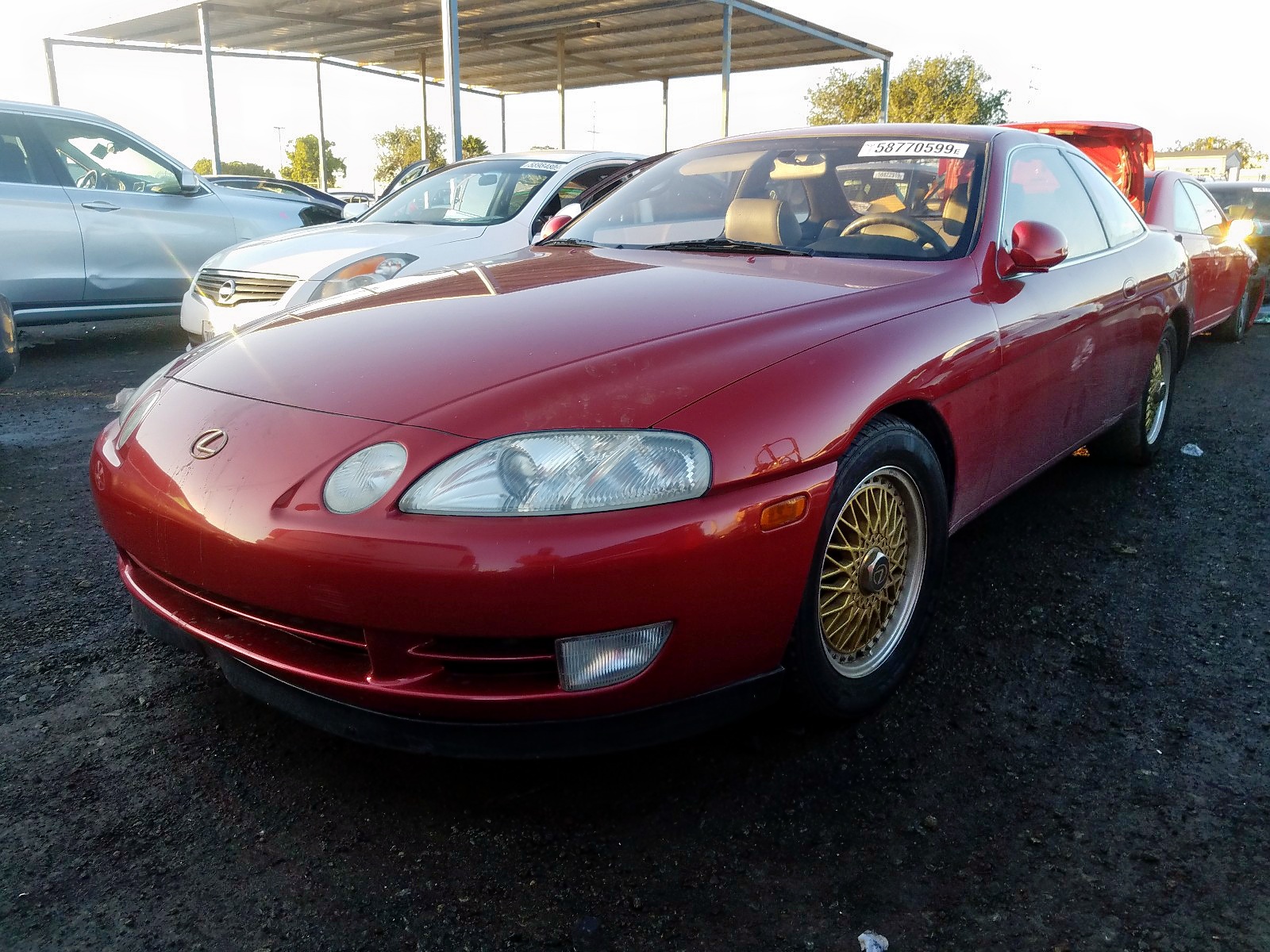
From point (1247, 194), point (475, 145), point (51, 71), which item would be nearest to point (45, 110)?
point (1247, 194)


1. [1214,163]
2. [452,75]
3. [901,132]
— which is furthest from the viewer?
[1214,163]

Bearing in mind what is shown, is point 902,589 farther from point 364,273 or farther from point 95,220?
point 95,220

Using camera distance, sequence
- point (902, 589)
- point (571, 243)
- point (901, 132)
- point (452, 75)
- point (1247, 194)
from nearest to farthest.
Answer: point (902, 589) < point (901, 132) < point (571, 243) < point (452, 75) < point (1247, 194)

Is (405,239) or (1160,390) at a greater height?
(405,239)

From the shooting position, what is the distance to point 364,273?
5480 mm

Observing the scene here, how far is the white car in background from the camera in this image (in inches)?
218

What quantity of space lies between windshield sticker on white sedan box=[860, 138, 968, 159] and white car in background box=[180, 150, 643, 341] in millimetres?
2572

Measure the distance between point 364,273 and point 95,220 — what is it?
9.48ft

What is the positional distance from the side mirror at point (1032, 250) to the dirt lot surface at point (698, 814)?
1.01 metres

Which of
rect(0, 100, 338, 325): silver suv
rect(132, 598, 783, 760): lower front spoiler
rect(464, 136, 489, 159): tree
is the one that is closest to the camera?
rect(132, 598, 783, 760): lower front spoiler

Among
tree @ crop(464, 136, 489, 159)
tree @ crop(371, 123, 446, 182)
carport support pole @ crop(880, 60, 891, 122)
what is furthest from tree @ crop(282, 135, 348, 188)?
carport support pole @ crop(880, 60, 891, 122)

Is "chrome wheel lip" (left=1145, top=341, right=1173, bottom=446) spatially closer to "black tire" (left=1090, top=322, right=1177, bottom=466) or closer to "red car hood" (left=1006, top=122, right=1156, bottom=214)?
"black tire" (left=1090, top=322, right=1177, bottom=466)

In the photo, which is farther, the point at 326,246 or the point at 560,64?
the point at 560,64

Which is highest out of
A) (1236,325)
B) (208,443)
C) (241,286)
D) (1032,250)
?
(1032,250)
